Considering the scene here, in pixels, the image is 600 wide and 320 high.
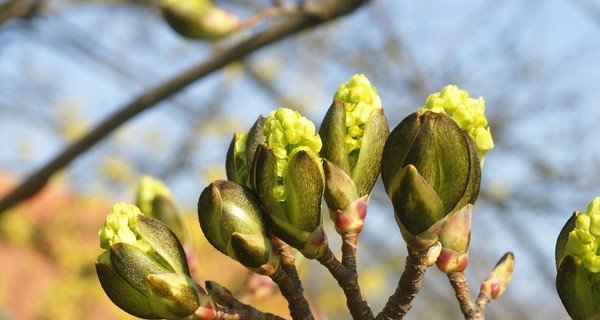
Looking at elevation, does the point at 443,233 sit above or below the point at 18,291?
above

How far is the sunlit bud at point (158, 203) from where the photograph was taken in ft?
3.24

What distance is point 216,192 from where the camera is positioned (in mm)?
627

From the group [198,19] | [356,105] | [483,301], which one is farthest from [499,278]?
[198,19]

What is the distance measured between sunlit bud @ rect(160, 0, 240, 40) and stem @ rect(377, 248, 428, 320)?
971mm

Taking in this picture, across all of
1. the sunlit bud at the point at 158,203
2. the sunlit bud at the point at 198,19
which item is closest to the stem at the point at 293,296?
the sunlit bud at the point at 158,203

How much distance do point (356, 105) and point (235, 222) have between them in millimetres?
153

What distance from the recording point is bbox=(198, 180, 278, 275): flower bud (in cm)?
63

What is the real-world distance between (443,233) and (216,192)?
0.71 feet

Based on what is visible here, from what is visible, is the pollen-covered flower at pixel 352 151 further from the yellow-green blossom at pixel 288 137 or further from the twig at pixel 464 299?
the twig at pixel 464 299

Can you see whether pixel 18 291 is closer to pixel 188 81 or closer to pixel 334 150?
pixel 188 81

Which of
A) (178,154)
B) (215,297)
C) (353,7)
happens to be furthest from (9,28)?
(178,154)

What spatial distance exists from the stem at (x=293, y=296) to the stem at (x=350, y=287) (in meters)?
0.04

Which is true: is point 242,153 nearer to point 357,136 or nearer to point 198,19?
point 357,136

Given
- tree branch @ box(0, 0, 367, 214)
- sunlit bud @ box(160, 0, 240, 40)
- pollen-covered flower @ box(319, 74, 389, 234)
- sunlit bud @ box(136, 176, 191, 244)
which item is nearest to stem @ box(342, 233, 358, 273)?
pollen-covered flower @ box(319, 74, 389, 234)
